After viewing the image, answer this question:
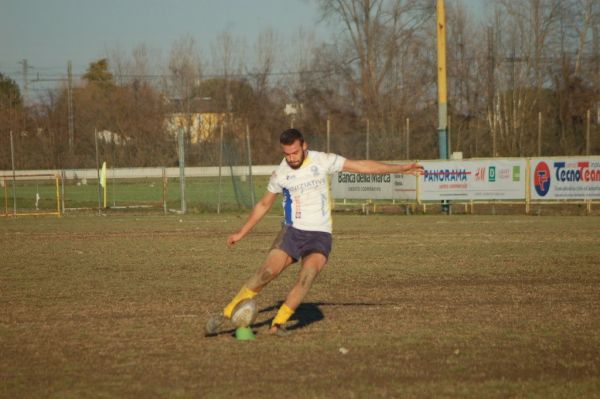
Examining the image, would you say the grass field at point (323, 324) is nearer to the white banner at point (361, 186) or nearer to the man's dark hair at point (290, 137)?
the man's dark hair at point (290, 137)

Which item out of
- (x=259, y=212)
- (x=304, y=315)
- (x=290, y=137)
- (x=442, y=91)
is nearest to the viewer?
(x=290, y=137)

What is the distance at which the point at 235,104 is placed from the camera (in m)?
69.8

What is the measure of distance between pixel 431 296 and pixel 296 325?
264 centimetres

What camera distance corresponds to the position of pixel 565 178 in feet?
94.5

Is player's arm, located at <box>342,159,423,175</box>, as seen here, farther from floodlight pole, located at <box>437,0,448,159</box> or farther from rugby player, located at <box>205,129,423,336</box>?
floodlight pole, located at <box>437,0,448,159</box>

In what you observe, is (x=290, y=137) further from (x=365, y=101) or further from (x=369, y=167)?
(x=365, y=101)

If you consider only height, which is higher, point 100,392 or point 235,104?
point 235,104

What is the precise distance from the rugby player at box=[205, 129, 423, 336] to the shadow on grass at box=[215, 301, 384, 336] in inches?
19.6

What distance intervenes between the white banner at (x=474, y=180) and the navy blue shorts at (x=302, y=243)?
21.4 m

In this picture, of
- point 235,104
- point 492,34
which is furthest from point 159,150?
point 492,34

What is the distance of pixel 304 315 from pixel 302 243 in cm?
152

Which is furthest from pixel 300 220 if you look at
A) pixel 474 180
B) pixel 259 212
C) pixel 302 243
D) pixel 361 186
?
pixel 361 186

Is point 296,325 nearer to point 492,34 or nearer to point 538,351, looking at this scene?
point 538,351

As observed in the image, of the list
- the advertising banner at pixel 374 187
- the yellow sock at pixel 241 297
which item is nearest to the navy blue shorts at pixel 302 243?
the yellow sock at pixel 241 297
